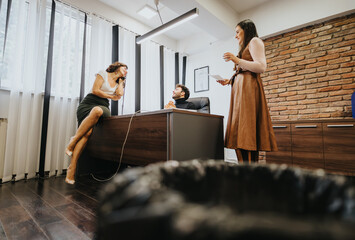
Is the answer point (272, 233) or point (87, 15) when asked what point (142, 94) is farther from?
point (272, 233)

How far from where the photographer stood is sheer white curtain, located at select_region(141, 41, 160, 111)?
3.80m

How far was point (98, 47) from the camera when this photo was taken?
3096 millimetres

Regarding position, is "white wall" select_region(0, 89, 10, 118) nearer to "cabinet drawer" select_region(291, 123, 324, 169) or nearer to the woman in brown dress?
the woman in brown dress

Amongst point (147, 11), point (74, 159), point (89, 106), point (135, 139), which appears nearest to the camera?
point (135, 139)

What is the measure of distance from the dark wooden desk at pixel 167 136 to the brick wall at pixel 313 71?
7.07ft

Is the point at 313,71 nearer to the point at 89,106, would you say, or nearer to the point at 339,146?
the point at 339,146

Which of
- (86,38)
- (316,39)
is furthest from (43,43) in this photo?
(316,39)

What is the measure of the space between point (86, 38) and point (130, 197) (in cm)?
337

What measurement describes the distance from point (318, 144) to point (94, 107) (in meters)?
2.76

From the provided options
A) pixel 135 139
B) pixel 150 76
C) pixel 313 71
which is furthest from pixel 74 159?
pixel 313 71

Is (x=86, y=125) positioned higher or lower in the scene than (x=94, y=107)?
lower

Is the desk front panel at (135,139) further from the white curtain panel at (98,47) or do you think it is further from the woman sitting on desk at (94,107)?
the white curtain panel at (98,47)

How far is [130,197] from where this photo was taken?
17 centimetres

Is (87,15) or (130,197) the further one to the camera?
(87,15)
